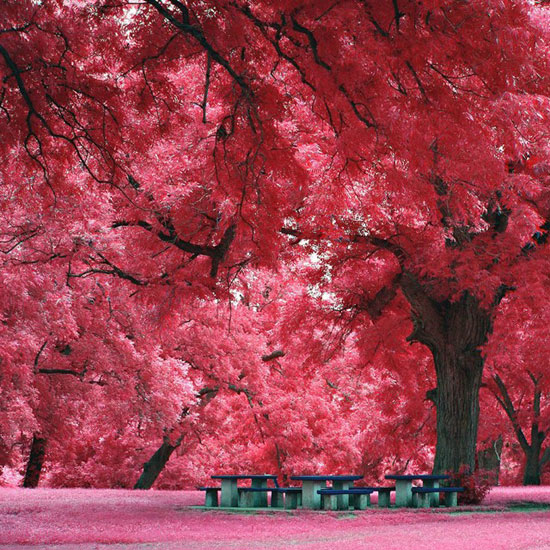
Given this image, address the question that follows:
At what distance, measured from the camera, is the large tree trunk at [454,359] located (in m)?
15.1

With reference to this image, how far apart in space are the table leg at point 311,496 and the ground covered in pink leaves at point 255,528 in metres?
0.66

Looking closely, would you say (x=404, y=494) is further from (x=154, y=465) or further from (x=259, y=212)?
(x=154, y=465)

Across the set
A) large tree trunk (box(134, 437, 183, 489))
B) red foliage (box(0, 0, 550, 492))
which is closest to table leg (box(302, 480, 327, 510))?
red foliage (box(0, 0, 550, 492))

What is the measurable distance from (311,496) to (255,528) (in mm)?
2884

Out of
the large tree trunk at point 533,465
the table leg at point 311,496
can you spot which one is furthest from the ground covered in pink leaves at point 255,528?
the large tree trunk at point 533,465

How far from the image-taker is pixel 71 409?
21.0 metres

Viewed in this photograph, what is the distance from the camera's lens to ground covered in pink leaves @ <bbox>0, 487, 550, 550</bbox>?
791cm

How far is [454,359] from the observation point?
15375mm

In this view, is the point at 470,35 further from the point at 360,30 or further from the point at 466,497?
the point at 466,497

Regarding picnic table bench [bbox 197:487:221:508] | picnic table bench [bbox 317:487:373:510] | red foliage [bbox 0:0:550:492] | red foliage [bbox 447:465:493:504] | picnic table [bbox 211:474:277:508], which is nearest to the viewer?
red foliage [bbox 0:0:550:492]

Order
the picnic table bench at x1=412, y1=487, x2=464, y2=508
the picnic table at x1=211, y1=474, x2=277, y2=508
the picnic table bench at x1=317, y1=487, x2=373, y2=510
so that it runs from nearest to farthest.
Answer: the picnic table bench at x1=317, y1=487, x2=373, y2=510 < the picnic table bench at x1=412, y1=487, x2=464, y2=508 < the picnic table at x1=211, y1=474, x2=277, y2=508

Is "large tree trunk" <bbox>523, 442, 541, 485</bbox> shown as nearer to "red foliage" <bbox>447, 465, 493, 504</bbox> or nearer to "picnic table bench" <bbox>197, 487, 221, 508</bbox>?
"red foliage" <bbox>447, 465, 493, 504</bbox>

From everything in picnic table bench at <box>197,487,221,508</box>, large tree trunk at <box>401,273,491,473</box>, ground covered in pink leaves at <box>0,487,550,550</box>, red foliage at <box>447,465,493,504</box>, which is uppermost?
large tree trunk at <box>401,273,491,473</box>

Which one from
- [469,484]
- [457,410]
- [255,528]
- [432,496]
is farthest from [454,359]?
[255,528]
